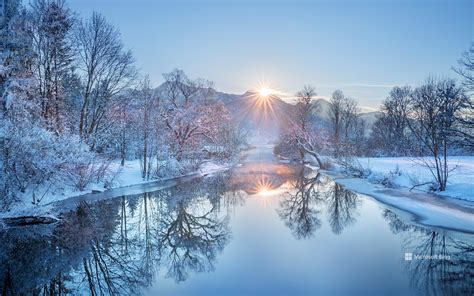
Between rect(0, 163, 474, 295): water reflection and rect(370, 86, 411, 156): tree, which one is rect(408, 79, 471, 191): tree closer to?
rect(0, 163, 474, 295): water reflection

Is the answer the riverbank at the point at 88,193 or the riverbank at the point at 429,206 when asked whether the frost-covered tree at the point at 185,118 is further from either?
the riverbank at the point at 429,206

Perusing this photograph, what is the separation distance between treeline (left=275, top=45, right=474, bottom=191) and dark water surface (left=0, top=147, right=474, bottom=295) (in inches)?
282

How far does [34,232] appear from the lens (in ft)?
35.6

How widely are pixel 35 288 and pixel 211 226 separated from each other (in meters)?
6.81

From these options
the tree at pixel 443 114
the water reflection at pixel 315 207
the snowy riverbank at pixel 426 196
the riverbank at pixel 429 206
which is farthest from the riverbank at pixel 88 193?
the tree at pixel 443 114

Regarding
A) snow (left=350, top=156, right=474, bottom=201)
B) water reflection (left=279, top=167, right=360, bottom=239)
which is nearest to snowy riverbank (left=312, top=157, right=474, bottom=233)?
snow (left=350, top=156, right=474, bottom=201)

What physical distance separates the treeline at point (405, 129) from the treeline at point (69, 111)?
15152mm

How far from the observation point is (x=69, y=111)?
998 inches

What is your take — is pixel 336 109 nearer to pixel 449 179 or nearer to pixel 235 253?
pixel 449 179

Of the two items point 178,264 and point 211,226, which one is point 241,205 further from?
point 178,264

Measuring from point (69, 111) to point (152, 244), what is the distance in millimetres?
20913

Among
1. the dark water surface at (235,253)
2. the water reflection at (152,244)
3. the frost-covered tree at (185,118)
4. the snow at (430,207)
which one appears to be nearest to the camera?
the dark water surface at (235,253)

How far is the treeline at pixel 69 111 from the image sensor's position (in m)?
13.2

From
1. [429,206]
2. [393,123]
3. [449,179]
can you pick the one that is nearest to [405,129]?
[393,123]
